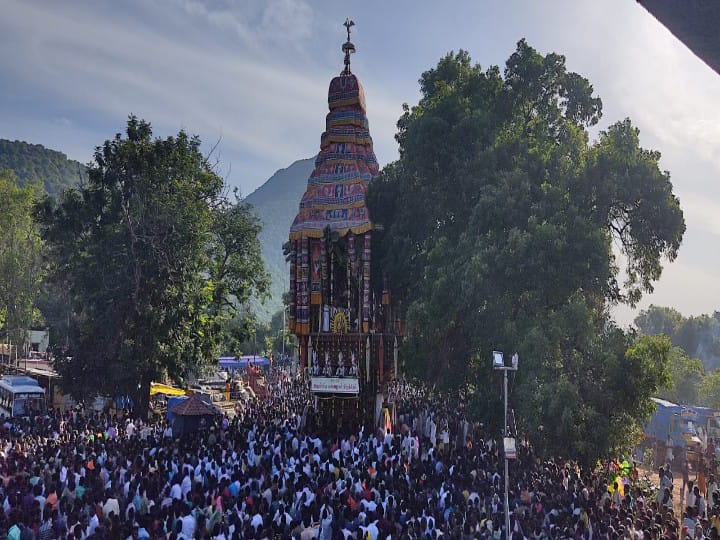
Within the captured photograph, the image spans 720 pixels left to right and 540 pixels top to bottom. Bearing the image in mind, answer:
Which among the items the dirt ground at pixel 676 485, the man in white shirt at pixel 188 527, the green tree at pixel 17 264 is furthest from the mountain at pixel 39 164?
the man in white shirt at pixel 188 527

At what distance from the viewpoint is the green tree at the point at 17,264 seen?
1692 inches

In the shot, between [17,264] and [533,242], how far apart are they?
37357 mm

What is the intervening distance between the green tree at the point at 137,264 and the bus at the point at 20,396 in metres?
1.70

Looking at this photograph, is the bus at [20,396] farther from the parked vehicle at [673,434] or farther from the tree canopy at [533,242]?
the parked vehicle at [673,434]

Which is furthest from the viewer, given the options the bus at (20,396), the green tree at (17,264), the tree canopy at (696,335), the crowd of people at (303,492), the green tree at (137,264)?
the tree canopy at (696,335)

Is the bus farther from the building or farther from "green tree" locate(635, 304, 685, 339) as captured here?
"green tree" locate(635, 304, 685, 339)

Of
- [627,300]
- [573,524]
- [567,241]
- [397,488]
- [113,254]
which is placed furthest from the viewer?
[113,254]

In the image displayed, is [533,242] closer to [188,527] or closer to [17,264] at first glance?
[188,527]

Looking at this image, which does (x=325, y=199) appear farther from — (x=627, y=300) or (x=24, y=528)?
(x=24, y=528)

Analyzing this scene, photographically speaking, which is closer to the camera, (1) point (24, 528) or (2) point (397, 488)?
(1) point (24, 528)

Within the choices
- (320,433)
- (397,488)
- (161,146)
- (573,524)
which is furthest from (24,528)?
(161,146)

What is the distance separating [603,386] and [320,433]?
10.9 metres

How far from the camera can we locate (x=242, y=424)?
23.7 metres

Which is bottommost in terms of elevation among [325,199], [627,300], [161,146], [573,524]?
[573,524]
